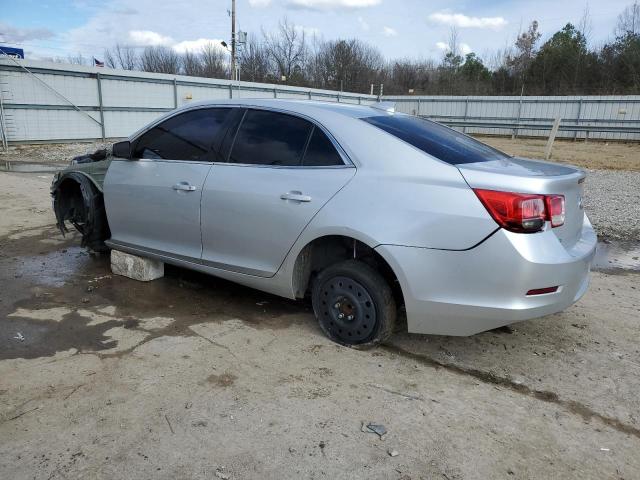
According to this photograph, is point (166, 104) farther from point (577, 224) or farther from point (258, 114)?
point (577, 224)

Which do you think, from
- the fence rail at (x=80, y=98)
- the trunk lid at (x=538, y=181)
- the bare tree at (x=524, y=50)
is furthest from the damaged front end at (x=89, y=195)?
the bare tree at (x=524, y=50)

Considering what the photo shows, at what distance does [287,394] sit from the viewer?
2809 mm

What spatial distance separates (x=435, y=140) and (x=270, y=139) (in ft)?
3.88

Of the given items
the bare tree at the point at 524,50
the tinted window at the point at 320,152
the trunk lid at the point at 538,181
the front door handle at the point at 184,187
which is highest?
the bare tree at the point at 524,50

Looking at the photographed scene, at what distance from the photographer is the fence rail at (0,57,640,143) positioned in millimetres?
16609

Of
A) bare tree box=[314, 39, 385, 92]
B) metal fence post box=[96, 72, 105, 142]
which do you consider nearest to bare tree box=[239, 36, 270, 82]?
bare tree box=[314, 39, 385, 92]

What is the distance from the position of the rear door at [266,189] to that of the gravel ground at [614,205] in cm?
534

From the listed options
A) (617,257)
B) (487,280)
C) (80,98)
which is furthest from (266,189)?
(80,98)

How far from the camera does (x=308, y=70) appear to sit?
52.5 metres

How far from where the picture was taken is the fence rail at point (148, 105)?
54.5ft

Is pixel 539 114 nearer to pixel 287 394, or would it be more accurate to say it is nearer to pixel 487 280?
pixel 487 280

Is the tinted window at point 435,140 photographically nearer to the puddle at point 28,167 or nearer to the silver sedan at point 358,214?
the silver sedan at point 358,214

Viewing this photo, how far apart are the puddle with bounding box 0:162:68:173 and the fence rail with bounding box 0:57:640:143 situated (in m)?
3.83

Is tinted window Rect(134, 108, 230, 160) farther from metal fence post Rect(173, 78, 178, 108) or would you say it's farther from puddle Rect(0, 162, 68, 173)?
metal fence post Rect(173, 78, 178, 108)
